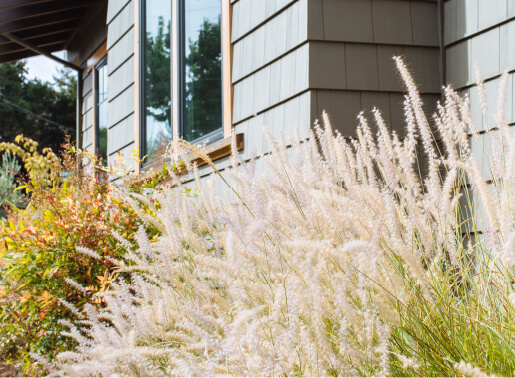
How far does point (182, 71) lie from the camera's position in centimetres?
472

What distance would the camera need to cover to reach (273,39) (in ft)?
10.7

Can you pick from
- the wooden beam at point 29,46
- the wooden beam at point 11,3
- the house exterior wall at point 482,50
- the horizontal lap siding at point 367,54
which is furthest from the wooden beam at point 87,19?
the house exterior wall at point 482,50

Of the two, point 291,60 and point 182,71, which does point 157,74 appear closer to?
point 182,71

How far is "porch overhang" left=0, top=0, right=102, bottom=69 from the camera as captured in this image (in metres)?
7.34

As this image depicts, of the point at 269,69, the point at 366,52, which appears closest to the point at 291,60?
the point at 269,69

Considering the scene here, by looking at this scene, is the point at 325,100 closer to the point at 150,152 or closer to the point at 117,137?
the point at 150,152

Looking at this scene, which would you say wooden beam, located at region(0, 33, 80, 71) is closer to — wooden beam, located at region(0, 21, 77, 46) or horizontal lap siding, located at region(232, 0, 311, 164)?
wooden beam, located at region(0, 21, 77, 46)

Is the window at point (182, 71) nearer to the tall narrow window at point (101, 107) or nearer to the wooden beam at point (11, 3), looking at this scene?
the wooden beam at point (11, 3)

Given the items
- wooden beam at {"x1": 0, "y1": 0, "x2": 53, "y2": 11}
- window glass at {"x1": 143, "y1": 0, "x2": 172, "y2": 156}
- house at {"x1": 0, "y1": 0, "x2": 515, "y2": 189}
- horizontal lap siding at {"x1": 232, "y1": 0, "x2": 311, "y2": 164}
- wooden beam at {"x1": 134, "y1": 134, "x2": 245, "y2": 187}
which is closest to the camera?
house at {"x1": 0, "y1": 0, "x2": 515, "y2": 189}

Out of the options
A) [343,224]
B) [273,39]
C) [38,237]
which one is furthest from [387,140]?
[38,237]

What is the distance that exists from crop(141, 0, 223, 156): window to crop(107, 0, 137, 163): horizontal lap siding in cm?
30

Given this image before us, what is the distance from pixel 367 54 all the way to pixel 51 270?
200 cm

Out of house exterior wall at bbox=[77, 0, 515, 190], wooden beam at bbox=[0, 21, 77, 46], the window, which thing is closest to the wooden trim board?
the window

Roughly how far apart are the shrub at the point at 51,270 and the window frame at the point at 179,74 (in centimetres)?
109
